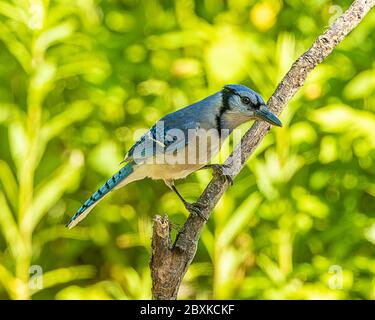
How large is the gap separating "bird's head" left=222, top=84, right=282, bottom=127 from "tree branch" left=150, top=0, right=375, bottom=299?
3 cm

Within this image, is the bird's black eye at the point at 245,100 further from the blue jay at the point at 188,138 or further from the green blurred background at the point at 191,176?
the green blurred background at the point at 191,176

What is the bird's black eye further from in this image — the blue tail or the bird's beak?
the blue tail

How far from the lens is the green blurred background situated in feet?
10.6

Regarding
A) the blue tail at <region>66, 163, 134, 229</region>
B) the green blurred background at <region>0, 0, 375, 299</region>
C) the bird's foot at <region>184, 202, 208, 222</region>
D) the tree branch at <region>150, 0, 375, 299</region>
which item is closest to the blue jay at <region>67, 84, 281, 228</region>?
the blue tail at <region>66, 163, 134, 229</region>

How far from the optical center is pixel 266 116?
2566 mm

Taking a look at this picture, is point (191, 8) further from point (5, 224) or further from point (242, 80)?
point (5, 224)

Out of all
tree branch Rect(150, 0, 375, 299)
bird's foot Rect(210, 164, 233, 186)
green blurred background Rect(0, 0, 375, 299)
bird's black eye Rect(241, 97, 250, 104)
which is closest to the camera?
tree branch Rect(150, 0, 375, 299)

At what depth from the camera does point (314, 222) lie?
11.1 feet

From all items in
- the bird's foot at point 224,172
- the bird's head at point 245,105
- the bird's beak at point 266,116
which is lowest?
the bird's foot at point 224,172

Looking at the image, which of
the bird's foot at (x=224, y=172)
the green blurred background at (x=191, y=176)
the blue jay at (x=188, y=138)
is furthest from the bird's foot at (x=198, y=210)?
the green blurred background at (x=191, y=176)

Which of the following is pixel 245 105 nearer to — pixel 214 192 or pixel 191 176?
pixel 214 192

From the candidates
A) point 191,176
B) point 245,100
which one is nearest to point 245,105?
point 245,100

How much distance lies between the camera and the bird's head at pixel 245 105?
8.47 feet
